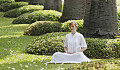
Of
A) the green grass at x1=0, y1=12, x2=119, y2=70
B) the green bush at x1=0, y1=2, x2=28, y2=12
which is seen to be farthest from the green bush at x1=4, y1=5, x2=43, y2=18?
the green grass at x1=0, y1=12, x2=119, y2=70

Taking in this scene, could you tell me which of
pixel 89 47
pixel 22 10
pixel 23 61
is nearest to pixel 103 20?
pixel 89 47

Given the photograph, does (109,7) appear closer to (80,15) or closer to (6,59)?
(6,59)

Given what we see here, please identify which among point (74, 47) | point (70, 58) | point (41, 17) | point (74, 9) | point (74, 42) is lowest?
point (41, 17)

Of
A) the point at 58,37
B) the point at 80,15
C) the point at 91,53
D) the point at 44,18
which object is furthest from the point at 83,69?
the point at 44,18

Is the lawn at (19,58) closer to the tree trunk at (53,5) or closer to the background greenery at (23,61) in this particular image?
the background greenery at (23,61)

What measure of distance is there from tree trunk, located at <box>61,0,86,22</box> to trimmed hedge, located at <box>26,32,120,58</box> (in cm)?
561

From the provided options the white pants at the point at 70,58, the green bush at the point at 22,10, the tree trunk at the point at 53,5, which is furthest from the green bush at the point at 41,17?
the white pants at the point at 70,58

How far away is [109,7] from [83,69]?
224 inches

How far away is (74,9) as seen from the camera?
16328 mm

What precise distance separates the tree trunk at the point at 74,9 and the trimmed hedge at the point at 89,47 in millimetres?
5609

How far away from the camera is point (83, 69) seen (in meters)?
5.89

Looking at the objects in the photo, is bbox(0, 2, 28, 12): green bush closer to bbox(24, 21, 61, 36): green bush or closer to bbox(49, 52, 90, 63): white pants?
bbox(24, 21, 61, 36): green bush

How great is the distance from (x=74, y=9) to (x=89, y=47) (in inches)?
262

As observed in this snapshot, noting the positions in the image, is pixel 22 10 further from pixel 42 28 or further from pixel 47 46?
pixel 47 46
